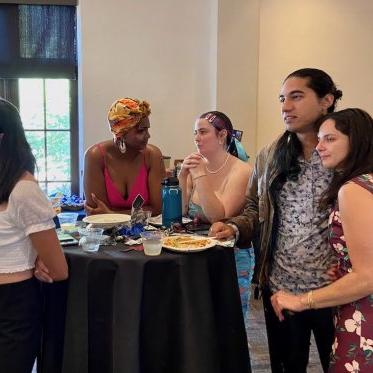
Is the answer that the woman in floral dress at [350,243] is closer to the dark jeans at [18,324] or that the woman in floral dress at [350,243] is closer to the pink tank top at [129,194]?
the dark jeans at [18,324]

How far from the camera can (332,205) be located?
1.45 m

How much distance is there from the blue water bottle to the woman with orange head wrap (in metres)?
0.27

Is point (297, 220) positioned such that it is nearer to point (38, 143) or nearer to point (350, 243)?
point (350, 243)

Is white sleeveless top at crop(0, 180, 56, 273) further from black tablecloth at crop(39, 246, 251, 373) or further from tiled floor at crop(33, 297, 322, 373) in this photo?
tiled floor at crop(33, 297, 322, 373)

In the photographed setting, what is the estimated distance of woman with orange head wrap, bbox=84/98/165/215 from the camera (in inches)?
81.4

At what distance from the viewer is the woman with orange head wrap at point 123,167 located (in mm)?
2068

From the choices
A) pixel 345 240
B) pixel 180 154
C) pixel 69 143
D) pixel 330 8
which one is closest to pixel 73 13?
pixel 69 143

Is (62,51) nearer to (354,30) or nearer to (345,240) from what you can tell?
(354,30)

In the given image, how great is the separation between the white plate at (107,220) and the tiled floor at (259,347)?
1.23m

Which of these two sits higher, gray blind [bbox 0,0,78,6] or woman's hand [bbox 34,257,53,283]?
gray blind [bbox 0,0,78,6]

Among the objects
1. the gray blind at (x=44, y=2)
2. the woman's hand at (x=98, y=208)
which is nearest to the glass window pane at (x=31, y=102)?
the gray blind at (x=44, y=2)

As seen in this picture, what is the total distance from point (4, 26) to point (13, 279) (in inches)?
135

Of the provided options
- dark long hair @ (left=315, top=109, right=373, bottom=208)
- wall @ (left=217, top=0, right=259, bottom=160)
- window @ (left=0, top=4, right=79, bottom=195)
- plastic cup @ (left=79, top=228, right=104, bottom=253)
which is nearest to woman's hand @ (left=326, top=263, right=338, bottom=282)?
dark long hair @ (left=315, top=109, right=373, bottom=208)

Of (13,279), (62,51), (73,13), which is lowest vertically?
(13,279)
